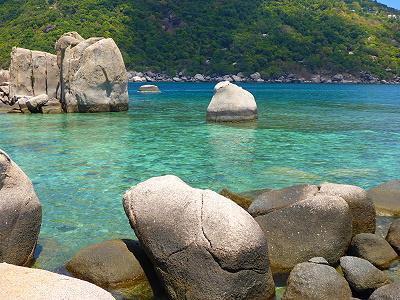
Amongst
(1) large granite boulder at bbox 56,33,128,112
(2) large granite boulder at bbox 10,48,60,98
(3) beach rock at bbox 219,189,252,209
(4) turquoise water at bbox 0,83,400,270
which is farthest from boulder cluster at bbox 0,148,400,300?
(2) large granite boulder at bbox 10,48,60,98

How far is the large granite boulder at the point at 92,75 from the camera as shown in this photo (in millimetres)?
30578

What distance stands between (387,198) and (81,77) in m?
23.8

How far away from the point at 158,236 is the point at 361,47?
475 feet

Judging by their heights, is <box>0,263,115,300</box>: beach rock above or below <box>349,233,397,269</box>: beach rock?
above

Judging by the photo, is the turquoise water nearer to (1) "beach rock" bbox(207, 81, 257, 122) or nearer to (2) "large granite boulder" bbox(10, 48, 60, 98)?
(1) "beach rock" bbox(207, 81, 257, 122)

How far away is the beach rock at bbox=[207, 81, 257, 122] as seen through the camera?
25303 mm

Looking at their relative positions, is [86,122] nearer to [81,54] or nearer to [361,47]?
[81,54]

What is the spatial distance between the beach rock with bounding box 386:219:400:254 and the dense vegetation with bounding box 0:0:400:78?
363 feet

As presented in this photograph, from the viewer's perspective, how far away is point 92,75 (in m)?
30.6

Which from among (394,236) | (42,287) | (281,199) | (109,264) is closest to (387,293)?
(394,236)

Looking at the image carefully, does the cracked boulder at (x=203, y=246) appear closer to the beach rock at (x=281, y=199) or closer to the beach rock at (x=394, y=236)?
the beach rock at (x=281, y=199)

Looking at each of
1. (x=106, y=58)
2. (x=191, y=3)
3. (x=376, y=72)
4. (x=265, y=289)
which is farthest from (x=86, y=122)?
(x=191, y=3)

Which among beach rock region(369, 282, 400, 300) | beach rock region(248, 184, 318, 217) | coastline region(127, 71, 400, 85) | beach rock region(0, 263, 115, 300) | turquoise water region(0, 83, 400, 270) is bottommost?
coastline region(127, 71, 400, 85)

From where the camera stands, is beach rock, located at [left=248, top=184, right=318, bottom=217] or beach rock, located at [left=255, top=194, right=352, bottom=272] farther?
beach rock, located at [left=248, top=184, right=318, bottom=217]
